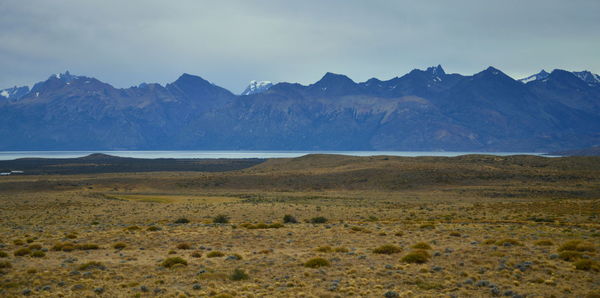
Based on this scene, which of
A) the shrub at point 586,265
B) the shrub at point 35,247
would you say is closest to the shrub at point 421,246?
the shrub at point 586,265

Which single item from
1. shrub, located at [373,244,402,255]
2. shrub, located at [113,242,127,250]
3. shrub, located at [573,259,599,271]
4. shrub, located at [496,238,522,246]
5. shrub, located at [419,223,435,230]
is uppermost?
shrub, located at [573,259,599,271]

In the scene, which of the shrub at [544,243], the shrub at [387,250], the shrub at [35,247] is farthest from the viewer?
the shrub at [35,247]

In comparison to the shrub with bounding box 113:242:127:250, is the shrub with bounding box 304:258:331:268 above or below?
above

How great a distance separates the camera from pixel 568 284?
Answer: 14148 millimetres

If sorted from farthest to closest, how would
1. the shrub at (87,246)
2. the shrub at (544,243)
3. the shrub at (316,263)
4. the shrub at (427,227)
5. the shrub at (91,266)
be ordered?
the shrub at (427,227), the shrub at (87,246), the shrub at (544,243), the shrub at (316,263), the shrub at (91,266)

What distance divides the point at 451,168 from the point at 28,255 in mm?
74932

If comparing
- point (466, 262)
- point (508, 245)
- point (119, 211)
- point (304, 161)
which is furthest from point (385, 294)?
point (304, 161)

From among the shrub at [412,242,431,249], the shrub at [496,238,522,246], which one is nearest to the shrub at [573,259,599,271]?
the shrub at [496,238,522,246]

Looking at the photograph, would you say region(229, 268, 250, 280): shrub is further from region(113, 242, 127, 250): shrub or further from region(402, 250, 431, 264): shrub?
region(113, 242, 127, 250): shrub

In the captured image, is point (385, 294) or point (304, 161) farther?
point (304, 161)

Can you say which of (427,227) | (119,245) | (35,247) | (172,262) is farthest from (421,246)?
(35,247)

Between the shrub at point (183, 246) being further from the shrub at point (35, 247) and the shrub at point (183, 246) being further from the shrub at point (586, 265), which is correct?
the shrub at point (586, 265)

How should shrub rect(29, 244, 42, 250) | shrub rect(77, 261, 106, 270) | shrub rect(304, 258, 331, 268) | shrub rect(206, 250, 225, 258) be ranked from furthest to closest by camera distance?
shrub rect(29, 244, 42, 250)
shrub rect(206, 250, 225, 258)
shrub rect(304, 258, 331, 268)
shrub rect(77, 261, 106, 270)

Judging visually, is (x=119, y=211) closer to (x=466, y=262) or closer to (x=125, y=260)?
(x=125, y=260)
